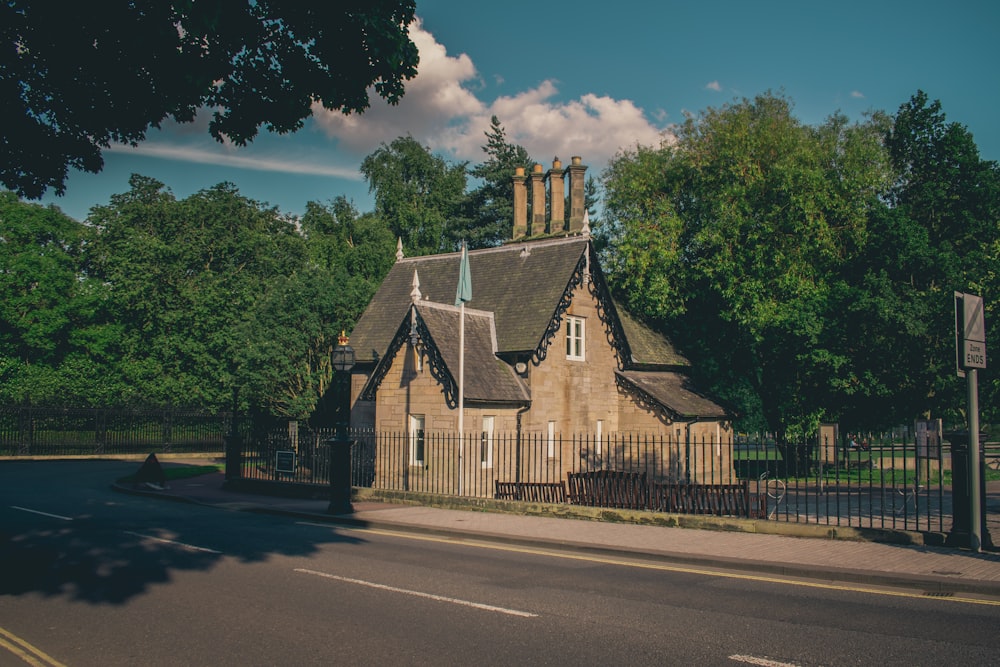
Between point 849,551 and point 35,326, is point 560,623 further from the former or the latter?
point 35,326

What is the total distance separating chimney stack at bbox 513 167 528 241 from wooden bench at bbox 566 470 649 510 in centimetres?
2125

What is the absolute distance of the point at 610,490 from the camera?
1930 centimetres

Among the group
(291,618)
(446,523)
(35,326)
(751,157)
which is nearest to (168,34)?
(291,618)

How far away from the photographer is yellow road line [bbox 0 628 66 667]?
7.15 meters

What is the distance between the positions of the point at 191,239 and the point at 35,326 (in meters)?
14.9

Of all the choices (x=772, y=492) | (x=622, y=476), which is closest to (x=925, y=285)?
(x=772, y=492)

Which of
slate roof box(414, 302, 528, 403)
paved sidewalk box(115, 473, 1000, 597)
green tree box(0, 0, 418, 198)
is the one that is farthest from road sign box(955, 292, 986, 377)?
slate roof box(414, 302, 528, 403)

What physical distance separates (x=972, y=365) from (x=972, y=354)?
0.18 metres

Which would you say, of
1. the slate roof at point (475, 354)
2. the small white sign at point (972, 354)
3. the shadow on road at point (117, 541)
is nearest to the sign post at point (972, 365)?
the small white sign at point (972, 354)

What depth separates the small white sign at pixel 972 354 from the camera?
41.7ft

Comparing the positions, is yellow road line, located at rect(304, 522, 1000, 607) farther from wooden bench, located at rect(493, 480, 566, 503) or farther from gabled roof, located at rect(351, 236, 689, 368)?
gabled roof, located at rect(351, 236, 689, 368)

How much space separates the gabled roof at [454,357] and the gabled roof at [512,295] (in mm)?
1072

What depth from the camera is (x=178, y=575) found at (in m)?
11.1

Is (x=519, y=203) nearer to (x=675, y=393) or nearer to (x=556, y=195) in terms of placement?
(x=556, y=195)
